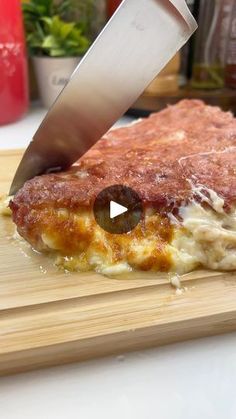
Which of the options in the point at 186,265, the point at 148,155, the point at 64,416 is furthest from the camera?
the point at 148,155

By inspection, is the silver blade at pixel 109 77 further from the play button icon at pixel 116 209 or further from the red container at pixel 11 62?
the red container at pixel 11 62

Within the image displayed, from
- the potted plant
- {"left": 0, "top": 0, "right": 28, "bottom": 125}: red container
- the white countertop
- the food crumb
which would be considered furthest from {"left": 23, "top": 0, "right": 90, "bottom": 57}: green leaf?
the white countertop

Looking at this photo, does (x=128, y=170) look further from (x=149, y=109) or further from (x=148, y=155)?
(x=149, y=109)

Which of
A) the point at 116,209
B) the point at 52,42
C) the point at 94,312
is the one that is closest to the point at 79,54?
the point at 52,42

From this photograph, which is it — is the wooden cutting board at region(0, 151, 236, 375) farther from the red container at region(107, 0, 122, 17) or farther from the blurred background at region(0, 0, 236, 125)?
the red container at region(107, 0, 122, 17)

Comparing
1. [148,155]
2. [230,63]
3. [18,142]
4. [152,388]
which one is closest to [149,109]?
[230,63]

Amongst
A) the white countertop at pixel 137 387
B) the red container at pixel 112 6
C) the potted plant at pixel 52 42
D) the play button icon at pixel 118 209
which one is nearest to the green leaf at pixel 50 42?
the potted plant at pixel 52 42
